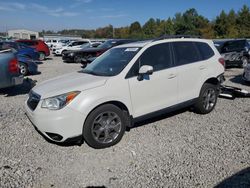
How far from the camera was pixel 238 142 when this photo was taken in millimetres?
4488

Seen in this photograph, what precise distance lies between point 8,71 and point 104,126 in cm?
443

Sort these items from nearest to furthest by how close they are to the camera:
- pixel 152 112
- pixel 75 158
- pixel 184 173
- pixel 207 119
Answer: pixel 184 173 < pixel 75 158 < pixel 152 112 < pixel 207 119

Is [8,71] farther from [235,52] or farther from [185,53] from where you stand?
[235,52]

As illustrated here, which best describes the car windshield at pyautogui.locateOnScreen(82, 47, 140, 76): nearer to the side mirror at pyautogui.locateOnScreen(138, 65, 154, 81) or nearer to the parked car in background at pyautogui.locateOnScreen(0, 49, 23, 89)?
the side mirror at pyautogui.locateOnScreen(138, 65, 154, 81)

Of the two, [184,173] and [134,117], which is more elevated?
[134,117]

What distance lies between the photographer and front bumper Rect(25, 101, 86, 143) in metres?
3.93

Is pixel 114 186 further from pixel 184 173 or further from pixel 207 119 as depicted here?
pixel 207 119

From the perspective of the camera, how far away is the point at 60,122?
393 centimetres

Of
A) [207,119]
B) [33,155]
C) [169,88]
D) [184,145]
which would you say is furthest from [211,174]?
[33,155]

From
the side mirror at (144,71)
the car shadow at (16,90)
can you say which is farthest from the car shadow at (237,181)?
the car shadow at (16,90)

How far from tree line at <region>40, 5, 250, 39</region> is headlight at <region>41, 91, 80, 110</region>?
44454mm

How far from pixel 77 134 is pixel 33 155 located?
0.83 m

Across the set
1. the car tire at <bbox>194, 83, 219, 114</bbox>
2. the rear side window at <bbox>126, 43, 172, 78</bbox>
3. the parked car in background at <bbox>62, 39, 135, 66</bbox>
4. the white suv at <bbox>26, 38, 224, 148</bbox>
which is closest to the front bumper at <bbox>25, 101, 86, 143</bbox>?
the white suv at <bbox>26, 38, 224, 148</bbox>

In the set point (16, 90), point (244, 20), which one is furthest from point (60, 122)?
point (244, 20)
